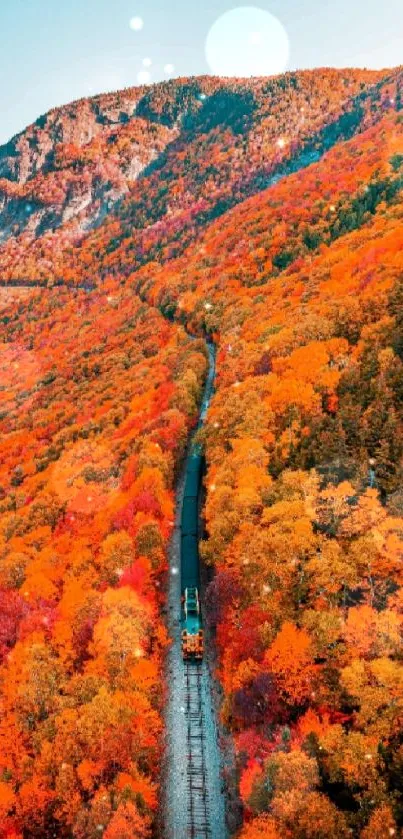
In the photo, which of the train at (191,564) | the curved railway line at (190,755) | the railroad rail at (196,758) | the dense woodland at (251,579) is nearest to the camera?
the dense woodland at (251,579)

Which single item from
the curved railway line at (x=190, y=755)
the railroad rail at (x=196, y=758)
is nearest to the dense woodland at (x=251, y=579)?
the curved railway line at (x=190, y=755)

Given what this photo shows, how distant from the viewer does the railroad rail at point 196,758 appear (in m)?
38.6

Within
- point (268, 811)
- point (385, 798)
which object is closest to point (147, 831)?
point (268, 811)

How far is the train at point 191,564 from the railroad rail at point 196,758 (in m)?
2.02

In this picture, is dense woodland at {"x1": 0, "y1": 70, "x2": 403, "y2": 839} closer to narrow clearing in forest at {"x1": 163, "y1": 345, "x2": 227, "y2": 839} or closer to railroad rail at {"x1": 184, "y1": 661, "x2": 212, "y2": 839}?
narrow clearing in forest at {"x1": 163, "y1": 345, "x2": 227, "y2": 839}

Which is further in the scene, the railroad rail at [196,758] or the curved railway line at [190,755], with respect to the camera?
the curved railway line at [190,755]

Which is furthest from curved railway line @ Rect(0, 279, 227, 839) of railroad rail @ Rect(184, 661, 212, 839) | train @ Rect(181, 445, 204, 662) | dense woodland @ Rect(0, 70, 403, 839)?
train @ Rect(181, 445, 204, 662)

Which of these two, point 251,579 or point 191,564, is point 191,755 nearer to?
point 251,579

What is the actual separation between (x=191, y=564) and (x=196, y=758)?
20.2 metres

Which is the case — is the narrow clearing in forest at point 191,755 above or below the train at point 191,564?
below

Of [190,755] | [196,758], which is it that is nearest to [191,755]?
[190,755]

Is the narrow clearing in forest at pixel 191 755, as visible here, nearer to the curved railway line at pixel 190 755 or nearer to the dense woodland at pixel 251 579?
the curved railway line at pixel 190 755

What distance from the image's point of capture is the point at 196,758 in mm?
42562

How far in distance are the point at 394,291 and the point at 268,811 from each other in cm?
6677
